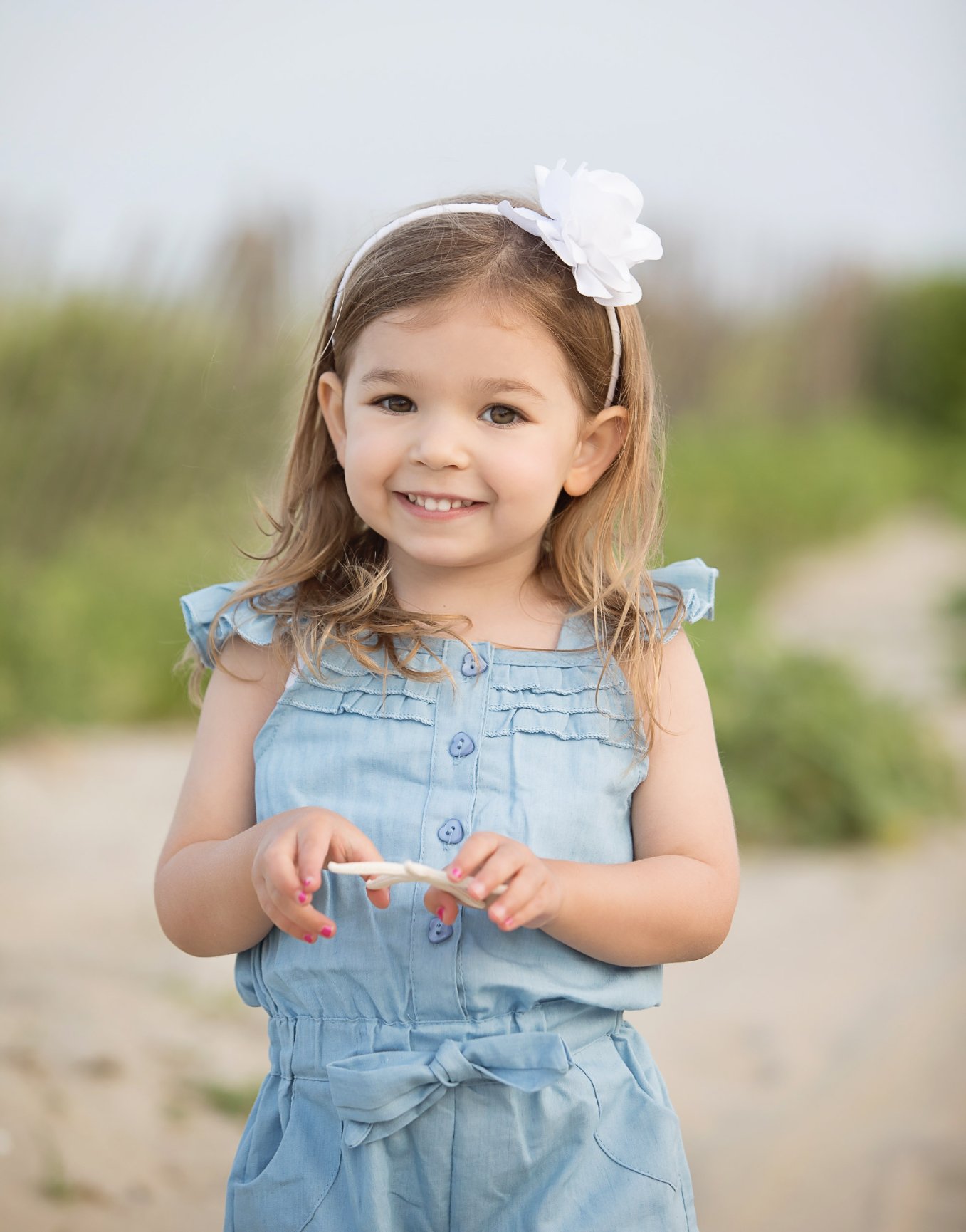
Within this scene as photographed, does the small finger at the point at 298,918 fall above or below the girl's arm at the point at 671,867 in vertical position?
below

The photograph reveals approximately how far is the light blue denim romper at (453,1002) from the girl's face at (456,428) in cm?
18

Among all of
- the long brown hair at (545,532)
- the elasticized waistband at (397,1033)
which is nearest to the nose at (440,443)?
the long brown hair at (545,532)

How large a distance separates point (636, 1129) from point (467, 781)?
479 millimetres

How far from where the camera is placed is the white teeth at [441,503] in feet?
5.42

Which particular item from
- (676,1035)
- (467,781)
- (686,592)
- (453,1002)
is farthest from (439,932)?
(676,1035)

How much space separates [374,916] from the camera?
1.60m

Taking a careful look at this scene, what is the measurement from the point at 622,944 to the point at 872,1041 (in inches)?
86.7

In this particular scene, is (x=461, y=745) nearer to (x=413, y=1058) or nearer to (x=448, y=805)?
(x=448, y=805)

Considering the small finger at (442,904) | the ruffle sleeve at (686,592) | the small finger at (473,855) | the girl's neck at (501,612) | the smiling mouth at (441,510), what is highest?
the smiling mouth at (441,510)

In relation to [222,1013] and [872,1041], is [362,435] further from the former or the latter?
[872,1041]

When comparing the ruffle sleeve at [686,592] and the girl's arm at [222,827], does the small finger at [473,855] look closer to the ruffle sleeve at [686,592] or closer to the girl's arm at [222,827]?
the girl's arm at [222,827]

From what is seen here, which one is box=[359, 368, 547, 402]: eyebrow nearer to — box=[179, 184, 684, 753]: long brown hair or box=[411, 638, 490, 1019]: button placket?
box=[179, 184, 684, 753]: long brown hair

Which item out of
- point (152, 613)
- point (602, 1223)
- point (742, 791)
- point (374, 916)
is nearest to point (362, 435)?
point (374, 916)

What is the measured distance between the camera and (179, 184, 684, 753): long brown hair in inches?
66.2
